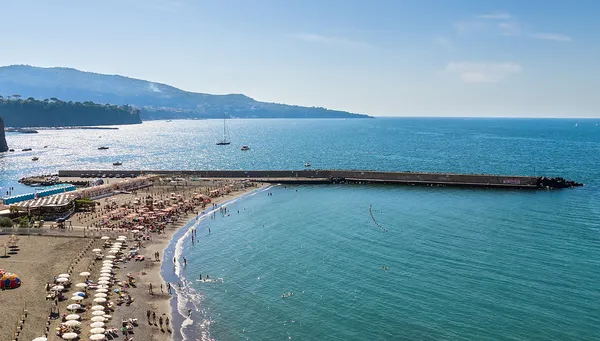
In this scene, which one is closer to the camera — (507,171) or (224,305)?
(224,305)

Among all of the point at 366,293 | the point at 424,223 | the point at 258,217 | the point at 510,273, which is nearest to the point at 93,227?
the point at 258,217

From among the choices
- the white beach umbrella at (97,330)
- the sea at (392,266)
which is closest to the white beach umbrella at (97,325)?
the white beach umbrella at (97,330)

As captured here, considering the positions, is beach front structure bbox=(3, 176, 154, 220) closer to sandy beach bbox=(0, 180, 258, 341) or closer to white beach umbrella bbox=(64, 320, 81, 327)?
sandy beach bbox=(0, 180, 258, 341)

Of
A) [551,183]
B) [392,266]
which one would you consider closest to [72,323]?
[392,266]

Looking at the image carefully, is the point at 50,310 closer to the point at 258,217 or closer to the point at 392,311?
the point at 392,311

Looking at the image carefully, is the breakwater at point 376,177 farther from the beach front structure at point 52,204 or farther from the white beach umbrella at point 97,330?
the white beach umbrella at point 97,330

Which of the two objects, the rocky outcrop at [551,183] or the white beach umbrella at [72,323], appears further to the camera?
the rocky outcrop at [551,183]
